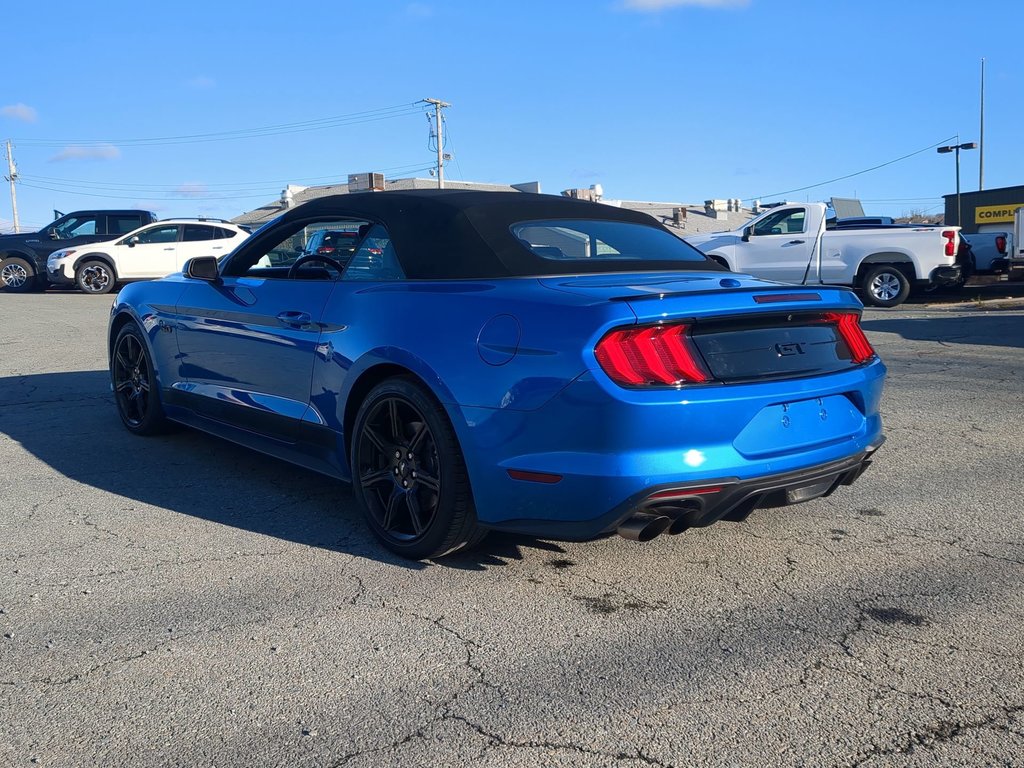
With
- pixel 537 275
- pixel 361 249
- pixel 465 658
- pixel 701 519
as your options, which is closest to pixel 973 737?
pixel 701 519

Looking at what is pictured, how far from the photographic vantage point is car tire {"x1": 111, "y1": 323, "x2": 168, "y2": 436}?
6.09 m

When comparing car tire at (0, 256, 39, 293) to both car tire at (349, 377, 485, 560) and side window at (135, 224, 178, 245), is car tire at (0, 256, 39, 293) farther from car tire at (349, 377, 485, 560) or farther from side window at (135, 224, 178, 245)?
car tire at (349, 377, 485, 560)

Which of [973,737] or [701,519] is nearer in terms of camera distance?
[973,737]

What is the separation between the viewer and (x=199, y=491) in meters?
5.07

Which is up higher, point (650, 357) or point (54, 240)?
point (54, 240)

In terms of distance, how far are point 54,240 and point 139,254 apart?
8.20 ft

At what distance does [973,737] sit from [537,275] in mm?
2234

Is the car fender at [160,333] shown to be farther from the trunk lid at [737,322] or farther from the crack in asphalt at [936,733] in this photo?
the crack in asphalt at [936,733]

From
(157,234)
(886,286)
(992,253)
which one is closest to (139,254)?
(157,234)

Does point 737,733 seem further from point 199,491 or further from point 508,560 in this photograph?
point 199,491

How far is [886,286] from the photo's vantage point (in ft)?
52.6

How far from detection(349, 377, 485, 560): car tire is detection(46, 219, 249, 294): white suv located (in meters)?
17.4

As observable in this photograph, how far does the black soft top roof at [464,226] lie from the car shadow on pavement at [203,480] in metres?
1.22

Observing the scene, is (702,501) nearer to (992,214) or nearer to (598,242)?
(598,242)
